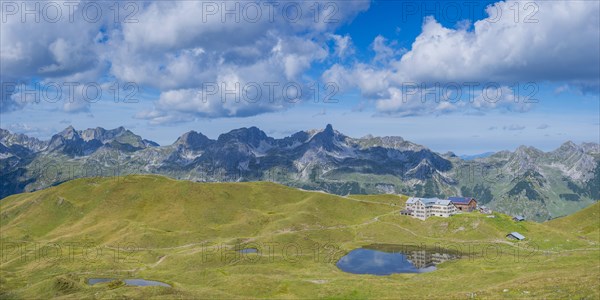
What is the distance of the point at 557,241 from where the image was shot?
16238 centimetres

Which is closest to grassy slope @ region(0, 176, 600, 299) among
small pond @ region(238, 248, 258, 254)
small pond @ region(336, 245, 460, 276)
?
small pond @ region(238, 248, 258, 254)

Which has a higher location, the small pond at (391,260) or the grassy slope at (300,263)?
the grassy slope at (300,263)

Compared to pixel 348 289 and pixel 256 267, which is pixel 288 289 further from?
pixel 256 267

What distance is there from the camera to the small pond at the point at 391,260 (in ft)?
454

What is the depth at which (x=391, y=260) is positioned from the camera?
15138cm

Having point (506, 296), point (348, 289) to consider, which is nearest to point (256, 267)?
point (348, 289)

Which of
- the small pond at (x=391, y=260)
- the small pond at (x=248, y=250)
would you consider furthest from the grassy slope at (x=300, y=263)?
the small pond at (x=391, y=260)

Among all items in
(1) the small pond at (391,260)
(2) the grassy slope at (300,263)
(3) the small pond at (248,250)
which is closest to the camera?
(2) the grassy slope at (300,263)

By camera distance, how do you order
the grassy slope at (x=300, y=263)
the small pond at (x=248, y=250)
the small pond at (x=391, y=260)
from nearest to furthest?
1. the grassy slope at (x=300, y=263)
2. the small pond at (x=391, y=260)
3. the small pond at (x=248, y=250)

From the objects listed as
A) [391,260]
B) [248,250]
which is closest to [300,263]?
[248,250]

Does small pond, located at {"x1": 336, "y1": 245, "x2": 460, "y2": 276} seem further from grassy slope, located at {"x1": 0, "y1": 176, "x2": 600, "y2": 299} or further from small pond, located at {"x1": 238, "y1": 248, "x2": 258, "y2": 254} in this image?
small pond, located at {"x1": 238, "y1": 248, "x2": 258, "y2": 254}

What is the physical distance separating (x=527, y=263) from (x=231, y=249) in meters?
103

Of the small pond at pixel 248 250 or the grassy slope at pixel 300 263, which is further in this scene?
the small pond at pixel 248 250

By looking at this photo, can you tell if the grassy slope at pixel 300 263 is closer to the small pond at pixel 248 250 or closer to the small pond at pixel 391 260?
the small pond at pixel 248 250
